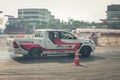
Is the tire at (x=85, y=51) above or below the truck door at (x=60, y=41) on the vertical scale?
below

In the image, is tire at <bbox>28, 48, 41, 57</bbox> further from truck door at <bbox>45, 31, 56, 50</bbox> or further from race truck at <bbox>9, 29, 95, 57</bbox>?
truck door at <bbox>45, 31, 56, 50</bbox>

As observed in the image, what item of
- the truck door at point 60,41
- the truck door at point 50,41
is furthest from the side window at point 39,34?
the truck door at point 60,41

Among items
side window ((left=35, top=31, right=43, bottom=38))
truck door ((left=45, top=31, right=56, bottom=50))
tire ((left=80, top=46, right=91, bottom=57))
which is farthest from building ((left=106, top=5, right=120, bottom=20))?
truck door ((left=45, top=31, right=56, bottom=50))

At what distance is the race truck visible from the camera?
15742 mm

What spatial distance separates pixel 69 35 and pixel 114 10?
16710 cm

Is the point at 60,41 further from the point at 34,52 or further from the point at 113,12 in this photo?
the point at 113,12

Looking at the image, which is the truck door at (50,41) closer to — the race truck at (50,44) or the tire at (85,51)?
the race truck at (50,44)

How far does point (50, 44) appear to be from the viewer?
54.0 ft

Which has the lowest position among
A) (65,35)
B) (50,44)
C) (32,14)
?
(50,44)

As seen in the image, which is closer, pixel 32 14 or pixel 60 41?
pixel 60 41

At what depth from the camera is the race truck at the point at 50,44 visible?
51.6ft

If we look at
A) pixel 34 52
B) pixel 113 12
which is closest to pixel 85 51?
pixel 34 52

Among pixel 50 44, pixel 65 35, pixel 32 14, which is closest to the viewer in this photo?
pixel 50 44

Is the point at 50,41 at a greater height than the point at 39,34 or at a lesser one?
lesser
